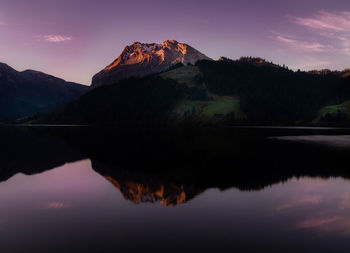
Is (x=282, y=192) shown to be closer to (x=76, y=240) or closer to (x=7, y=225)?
(x=76, y=240)

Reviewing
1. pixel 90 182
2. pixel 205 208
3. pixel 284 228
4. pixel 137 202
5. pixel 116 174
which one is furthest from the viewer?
pixel 116 174

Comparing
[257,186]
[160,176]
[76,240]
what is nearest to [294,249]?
[76,240]

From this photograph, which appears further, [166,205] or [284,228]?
[166,205]

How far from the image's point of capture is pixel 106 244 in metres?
18.6

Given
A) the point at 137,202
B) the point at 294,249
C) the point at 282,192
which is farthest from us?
the point at 282,192

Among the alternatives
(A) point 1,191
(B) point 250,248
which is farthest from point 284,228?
(A) point 1,191

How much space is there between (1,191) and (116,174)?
15649 mm

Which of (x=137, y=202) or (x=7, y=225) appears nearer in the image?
(x=7, y=225)

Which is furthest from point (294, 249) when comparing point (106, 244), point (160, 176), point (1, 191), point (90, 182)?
point (1, 191)

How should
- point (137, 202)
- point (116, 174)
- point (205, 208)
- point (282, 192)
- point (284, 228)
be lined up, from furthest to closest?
point (116, 174), point (282, 192), point (137, 202), point (205, 208), point (284, 228)

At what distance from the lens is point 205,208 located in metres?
26.6

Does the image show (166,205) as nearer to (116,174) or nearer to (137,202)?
(137,202)

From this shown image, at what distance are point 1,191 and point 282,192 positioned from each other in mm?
35182

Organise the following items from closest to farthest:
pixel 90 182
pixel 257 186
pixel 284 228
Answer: pixel 284 228 → pixel 257 186 → pixel 90 182
